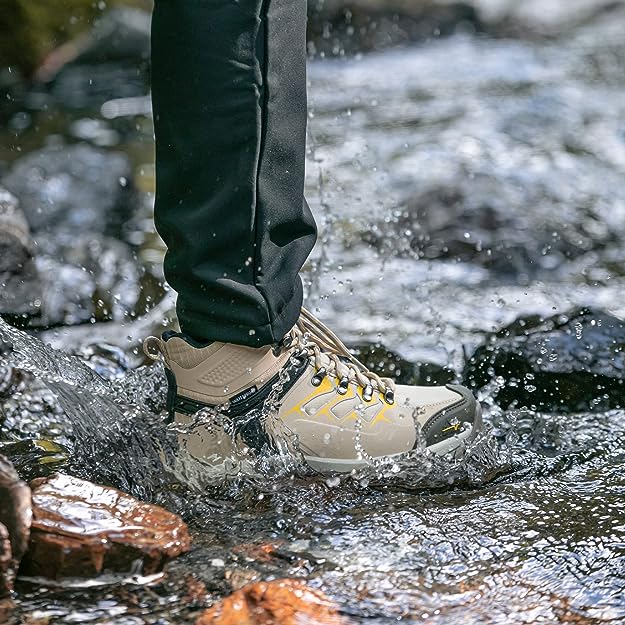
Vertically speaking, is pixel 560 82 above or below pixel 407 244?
above

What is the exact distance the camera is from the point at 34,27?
7.09 metres

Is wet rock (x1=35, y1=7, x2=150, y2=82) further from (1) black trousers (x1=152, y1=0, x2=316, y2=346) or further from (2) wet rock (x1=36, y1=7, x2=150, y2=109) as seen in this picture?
(1) black trousers (x1=152, y1=0, x2=316, y2=346)

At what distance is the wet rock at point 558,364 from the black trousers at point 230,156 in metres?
0.88

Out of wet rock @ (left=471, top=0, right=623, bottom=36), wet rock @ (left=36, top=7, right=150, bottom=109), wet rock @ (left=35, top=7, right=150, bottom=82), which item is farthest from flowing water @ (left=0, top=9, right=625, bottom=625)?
wet rock @ (left=471, top=0, right=623, bottom=36)

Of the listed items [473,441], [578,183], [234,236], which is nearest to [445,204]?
[578,183]

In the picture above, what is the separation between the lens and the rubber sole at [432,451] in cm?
201

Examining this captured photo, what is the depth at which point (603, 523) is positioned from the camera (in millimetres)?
1799

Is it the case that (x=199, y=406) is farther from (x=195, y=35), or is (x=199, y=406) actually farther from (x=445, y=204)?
(x=445, y=204)

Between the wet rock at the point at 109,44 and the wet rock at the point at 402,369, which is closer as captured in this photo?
the wet rock at the point at 402,369

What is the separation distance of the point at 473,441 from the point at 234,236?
2.32ft

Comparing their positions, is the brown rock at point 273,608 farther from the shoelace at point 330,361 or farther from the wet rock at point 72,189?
the wet rock at point 72,189

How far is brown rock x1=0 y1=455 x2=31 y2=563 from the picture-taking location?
152cm

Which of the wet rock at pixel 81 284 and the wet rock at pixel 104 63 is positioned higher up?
the wet rock at pixel 104 63

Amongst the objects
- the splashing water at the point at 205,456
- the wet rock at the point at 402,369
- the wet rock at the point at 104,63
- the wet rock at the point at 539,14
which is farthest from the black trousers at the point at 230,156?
the wet rock at the point at 539,14
